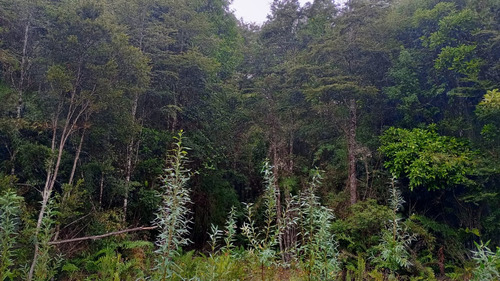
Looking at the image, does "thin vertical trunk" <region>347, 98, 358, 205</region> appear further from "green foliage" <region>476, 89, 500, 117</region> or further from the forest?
"green foliage" <region>476, 89, 500, 117</region>

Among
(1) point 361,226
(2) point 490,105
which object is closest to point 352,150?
(1) point 361,226

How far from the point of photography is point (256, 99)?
12.2m

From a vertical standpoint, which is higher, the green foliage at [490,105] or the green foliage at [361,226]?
the green foliage at [490,105]

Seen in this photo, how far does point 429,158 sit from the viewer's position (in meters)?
8.61

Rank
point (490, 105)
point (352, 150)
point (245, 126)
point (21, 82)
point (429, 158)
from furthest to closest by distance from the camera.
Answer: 1. point (245, 126)
2. point (352, 150)
3. point (429, 158)
4. point (21, 82)
5. point (490, 105)

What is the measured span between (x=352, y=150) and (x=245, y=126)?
3858mm

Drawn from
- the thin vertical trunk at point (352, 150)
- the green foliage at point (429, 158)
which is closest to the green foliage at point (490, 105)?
the green foliage at point (429, 158)

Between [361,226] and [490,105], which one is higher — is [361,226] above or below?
below

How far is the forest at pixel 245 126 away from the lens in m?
7.44

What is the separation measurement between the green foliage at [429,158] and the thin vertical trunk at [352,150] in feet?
2.80

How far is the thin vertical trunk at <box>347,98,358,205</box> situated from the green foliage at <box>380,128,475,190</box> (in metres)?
0.85

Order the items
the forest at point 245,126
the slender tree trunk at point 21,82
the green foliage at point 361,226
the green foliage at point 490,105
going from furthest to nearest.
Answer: the green foliage at point 361,226 < the green foliage at point 490,105 < the slender tree trunk at point 21,82 < the forest at point 245,126

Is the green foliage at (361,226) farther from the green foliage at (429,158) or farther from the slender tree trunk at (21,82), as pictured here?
the slender tree trunk at (21,82)

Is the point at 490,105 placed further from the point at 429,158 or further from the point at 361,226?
the point at 361,226
